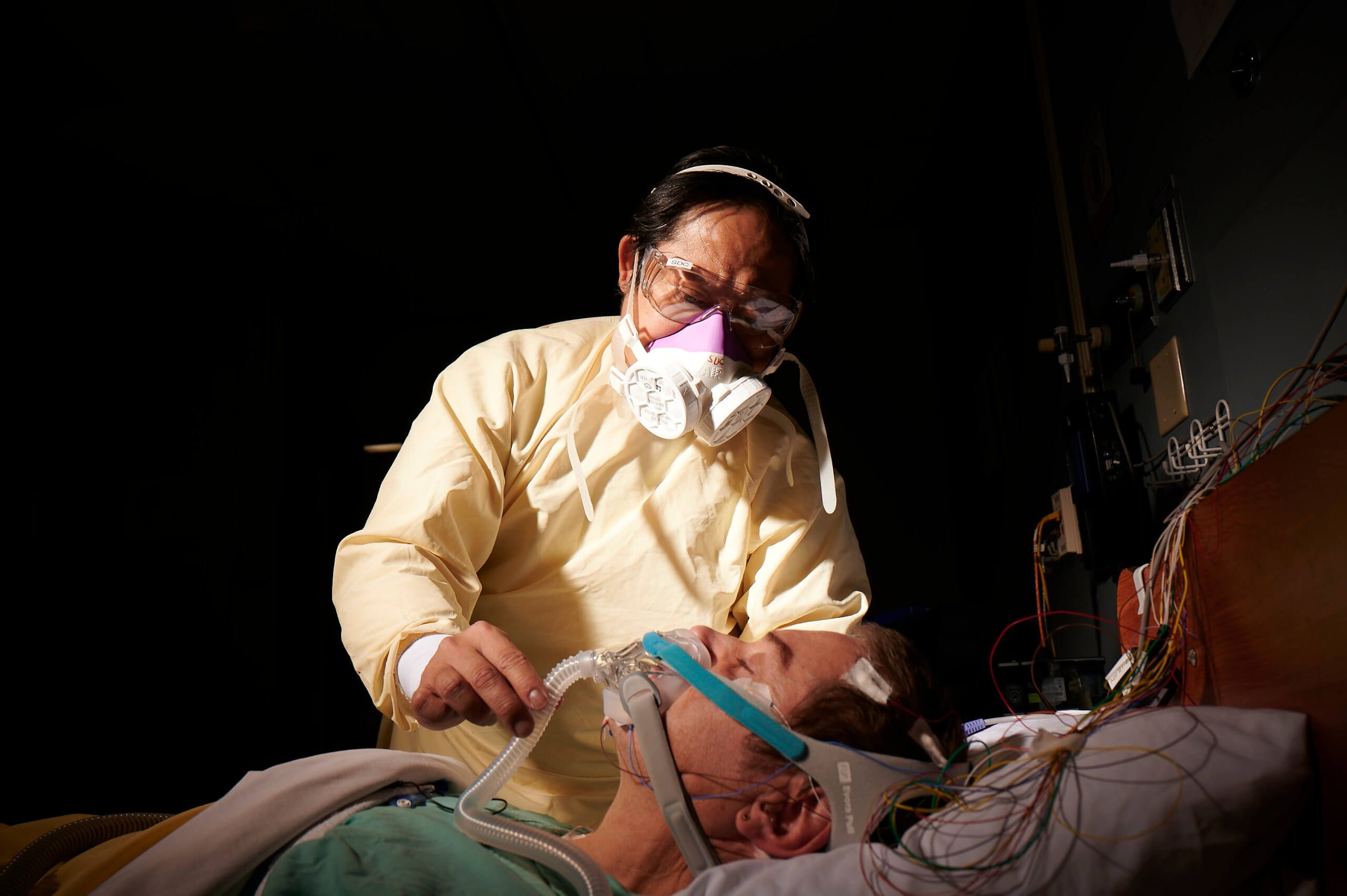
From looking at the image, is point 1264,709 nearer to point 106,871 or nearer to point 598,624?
point 598,624

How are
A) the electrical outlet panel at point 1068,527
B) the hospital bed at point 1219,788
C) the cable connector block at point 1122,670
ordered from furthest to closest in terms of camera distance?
the electrical outlet panel at point 1068,527, the cable connector block at point 1122,670, the hospital bed at point 1219,788

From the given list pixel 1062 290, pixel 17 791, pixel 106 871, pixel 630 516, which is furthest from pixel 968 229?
pixel 17 791

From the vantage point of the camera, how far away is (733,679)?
1.15m

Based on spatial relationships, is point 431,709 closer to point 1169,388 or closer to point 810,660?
point 810,660

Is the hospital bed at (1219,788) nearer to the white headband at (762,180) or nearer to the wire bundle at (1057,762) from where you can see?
the wire bundle at (1057,762)

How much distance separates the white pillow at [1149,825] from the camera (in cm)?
82

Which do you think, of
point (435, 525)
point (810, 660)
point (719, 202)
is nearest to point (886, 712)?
point (810, 660)

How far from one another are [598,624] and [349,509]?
8.26 ft

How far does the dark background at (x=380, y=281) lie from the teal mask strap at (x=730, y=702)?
3.44 ft

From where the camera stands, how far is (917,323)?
11.4 feet

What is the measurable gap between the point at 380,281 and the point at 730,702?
9.93ft

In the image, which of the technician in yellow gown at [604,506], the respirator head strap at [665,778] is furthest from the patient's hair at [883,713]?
the technician in yellow gown at [604,506]

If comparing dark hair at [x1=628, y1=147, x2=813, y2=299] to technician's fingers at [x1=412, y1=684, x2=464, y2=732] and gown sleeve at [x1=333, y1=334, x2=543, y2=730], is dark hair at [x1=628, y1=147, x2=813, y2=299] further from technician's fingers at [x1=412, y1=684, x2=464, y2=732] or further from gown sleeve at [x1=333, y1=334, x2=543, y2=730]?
technician's fingers at [x1=412, y1=684, x2=464, y2=732]

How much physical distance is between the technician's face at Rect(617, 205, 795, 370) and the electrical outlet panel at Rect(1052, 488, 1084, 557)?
1015 mm
